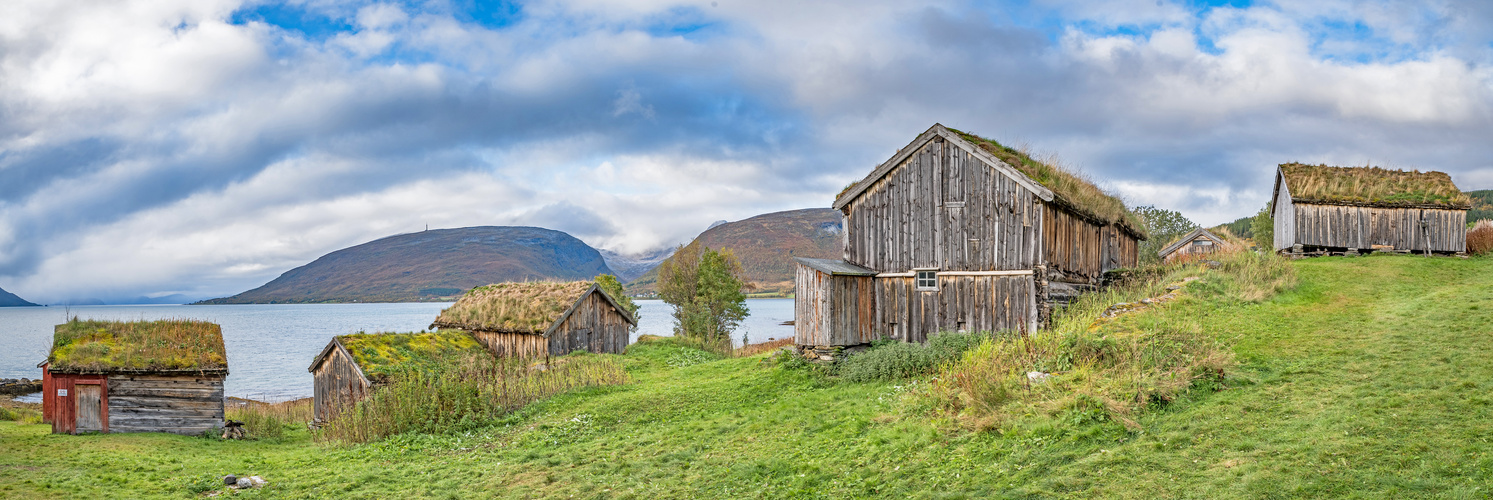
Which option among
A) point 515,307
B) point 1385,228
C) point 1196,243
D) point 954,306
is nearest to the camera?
point 954,306

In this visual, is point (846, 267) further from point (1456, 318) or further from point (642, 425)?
point (1456, 318)

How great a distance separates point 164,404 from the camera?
23438 mm

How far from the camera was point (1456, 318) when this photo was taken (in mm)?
14023

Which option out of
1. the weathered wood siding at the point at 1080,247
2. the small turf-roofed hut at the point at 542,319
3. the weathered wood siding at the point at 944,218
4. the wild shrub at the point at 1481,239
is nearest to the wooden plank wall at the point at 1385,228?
the wild shrub at the point at 1481,239

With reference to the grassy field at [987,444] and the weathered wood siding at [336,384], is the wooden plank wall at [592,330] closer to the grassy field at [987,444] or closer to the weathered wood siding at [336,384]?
the weathered wood siding at [336,384]

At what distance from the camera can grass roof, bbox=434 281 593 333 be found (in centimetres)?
3216

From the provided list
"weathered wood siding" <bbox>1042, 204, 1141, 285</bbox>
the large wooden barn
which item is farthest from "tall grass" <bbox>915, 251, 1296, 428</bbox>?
"weathered wood siding" <bbox>1042, 204, 1141, 285</bbox>

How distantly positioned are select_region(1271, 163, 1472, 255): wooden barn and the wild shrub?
2.75ft

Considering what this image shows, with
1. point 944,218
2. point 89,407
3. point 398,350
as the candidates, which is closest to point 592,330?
point 398,350

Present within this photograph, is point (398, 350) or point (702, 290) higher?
point (702, 290)

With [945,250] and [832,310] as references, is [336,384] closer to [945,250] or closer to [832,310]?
[832,310]

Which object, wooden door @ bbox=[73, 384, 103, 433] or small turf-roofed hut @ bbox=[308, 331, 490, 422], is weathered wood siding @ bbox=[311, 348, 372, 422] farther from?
wooden door @ bbox=[73, 384, 103, 433]

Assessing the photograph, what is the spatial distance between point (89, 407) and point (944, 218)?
25.3 m

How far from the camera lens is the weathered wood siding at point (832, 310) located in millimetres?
19984
